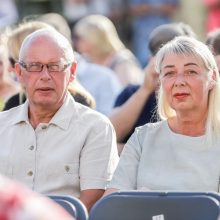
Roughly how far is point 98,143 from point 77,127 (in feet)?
0.53

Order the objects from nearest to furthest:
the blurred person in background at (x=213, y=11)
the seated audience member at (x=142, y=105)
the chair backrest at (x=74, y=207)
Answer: the chair backrest at (x=74, y=207), the seated audience member at (x=142, y=105), the blurred person in background at (x=213, y=11)

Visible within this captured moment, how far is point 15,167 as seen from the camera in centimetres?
591

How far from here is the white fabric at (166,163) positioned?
5426 mm

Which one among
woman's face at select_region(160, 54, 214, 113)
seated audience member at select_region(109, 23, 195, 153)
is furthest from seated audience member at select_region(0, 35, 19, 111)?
woman's face at select_region(160, 54, 214, 113)

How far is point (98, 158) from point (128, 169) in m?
0.35

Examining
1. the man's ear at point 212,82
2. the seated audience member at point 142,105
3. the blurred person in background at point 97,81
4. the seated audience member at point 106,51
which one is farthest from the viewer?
the seated audience member at point 106,51

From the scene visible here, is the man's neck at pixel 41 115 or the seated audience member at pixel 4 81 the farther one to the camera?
the seated audience member at pixel 4 81

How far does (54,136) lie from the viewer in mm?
5938

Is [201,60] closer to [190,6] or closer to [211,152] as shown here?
[211,152]

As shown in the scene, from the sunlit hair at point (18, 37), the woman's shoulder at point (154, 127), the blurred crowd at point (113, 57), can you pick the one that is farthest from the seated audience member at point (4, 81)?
the woman's shoulder at point (154, 127)

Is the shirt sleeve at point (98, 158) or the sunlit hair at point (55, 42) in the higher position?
the sunlit hair at point (55, 42)

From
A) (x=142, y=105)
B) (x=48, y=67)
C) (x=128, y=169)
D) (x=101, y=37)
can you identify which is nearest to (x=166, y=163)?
(x=128, y=169)

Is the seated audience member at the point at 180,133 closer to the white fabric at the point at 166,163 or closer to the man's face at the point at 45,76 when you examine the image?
the white fabric at the point at 166,163

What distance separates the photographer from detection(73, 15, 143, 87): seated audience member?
1116cm
